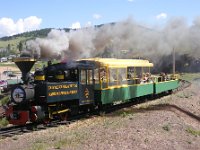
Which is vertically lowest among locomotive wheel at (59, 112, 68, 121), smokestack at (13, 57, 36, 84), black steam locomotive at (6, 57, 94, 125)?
locomotive wheel at (59, 112, 68, 121)

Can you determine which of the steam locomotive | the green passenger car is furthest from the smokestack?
the green passenger car

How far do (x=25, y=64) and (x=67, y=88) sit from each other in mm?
2726

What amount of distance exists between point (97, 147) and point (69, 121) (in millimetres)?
6523

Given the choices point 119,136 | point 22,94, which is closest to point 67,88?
point 22,94

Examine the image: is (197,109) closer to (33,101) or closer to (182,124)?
(182,124)

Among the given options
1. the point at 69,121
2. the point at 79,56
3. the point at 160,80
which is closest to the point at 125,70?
the point at 79,56

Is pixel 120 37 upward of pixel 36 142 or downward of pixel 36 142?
upward

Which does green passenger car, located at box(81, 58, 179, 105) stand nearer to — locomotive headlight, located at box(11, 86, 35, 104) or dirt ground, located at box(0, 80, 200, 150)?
dirt ground, located at box(0, 80, 200, 150)

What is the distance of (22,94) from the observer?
57.5 feet

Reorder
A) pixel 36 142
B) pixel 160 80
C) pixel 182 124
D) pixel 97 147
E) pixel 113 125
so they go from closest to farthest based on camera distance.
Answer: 1. pixel 97 147
2. pixel 36 142
3. pixel 113 125
4. pixel 182 124
5. pixel 160 80

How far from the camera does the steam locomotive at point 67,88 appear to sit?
17.6 m

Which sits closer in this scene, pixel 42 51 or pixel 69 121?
pixel 69 121

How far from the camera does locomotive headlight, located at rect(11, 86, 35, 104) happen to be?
688 inches

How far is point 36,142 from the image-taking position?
45.9ft
